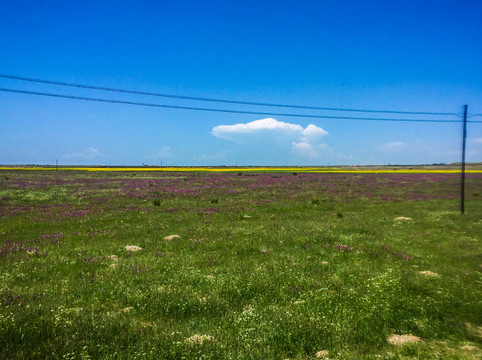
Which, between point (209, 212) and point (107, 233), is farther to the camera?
point (209, 212)

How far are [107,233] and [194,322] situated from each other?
13312 millimetres

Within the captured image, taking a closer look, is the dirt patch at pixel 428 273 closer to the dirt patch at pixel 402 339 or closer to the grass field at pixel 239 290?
the grass field at pixel 239 290

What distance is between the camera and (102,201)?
33594 millimetres

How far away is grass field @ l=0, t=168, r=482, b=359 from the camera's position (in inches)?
264

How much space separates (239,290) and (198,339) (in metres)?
3.16

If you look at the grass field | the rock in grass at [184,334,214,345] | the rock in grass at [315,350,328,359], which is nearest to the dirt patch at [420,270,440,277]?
the grass field

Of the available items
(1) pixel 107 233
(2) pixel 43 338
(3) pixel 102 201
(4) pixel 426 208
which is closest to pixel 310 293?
(2) pixel 43 338

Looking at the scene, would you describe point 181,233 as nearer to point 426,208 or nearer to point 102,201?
point 102,201

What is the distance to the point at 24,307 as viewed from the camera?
26.6ft

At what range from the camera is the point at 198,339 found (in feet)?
22.4

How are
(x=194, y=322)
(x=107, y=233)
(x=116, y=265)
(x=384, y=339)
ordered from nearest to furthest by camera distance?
(x=384, y=339), (x=194, y=322), (x=116, y=265), (x=107, y=233)

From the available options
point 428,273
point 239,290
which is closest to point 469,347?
point 428,273

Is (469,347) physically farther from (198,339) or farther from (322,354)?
(198,339)

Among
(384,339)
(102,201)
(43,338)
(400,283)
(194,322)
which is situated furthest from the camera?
(102,201)
